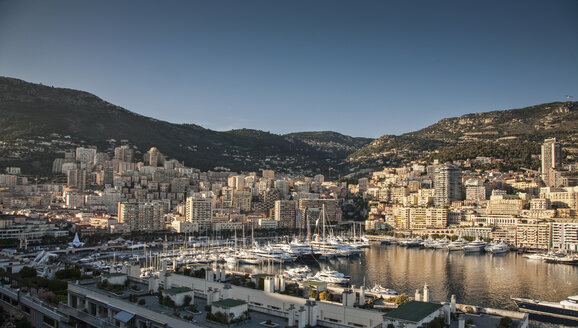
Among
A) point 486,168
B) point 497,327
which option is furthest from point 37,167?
point 497,327

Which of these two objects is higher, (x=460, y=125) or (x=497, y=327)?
(x=460, y=125)

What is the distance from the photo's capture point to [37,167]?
66.4m

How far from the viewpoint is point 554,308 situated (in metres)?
18.1

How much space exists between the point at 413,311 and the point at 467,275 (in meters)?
21.0

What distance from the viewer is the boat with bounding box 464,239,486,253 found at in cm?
4144

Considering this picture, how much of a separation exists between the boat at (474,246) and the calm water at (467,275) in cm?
179

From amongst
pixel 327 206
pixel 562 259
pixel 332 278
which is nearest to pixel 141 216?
pixel 327 206

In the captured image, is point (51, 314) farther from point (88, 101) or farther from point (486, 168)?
point (88, 101)

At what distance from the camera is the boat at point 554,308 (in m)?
17.5

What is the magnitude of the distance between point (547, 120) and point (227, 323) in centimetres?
9009

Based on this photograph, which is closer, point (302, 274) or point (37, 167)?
point (302, 274)

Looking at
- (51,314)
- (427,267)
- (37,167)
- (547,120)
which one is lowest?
(427,267)

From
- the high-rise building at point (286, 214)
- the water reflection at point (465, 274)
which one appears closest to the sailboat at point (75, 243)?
the water reflection at point (465, 274)

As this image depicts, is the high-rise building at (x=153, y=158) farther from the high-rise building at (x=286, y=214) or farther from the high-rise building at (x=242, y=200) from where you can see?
the high-rise building at (x=286, y=214)
